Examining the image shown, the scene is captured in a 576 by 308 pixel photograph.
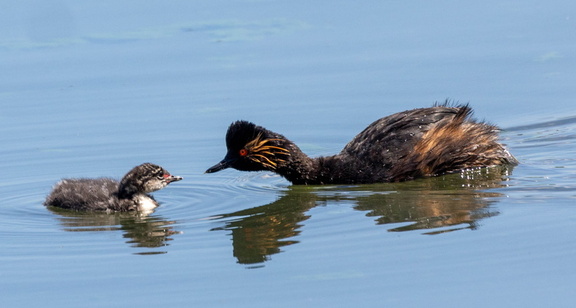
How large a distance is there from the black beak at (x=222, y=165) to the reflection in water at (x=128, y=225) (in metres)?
1.08

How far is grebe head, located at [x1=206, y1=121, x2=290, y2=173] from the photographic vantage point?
472 inches

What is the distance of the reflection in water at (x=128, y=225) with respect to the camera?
9.90 meters

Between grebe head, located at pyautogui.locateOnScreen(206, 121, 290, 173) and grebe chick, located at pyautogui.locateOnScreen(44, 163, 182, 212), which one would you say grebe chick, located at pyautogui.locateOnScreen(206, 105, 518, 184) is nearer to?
grebe head, located at pyautogui.locateOnScreen(206, 121, 290, 173)

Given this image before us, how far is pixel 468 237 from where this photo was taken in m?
9.18

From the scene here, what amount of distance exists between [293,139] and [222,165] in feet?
5.11

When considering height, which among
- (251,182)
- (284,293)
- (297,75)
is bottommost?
(284,293)

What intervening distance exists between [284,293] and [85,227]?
2.98m

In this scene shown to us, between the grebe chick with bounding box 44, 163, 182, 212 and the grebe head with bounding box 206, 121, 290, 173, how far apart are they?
0.87m

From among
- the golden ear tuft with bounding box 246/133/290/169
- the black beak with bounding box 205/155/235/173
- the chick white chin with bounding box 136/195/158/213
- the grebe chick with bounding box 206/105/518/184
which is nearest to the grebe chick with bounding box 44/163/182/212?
the chick white chin with bounding box 136/195/158/213

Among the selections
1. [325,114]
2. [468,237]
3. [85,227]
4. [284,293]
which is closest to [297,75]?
[325,114]

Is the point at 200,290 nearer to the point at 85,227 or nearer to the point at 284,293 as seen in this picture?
the point at 284,293

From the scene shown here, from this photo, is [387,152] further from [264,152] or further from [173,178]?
[173,178]

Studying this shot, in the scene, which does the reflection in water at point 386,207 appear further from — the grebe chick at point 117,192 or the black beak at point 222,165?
the grebe chick at point 117,192

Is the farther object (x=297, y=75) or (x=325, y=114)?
(x=297, y=75)
